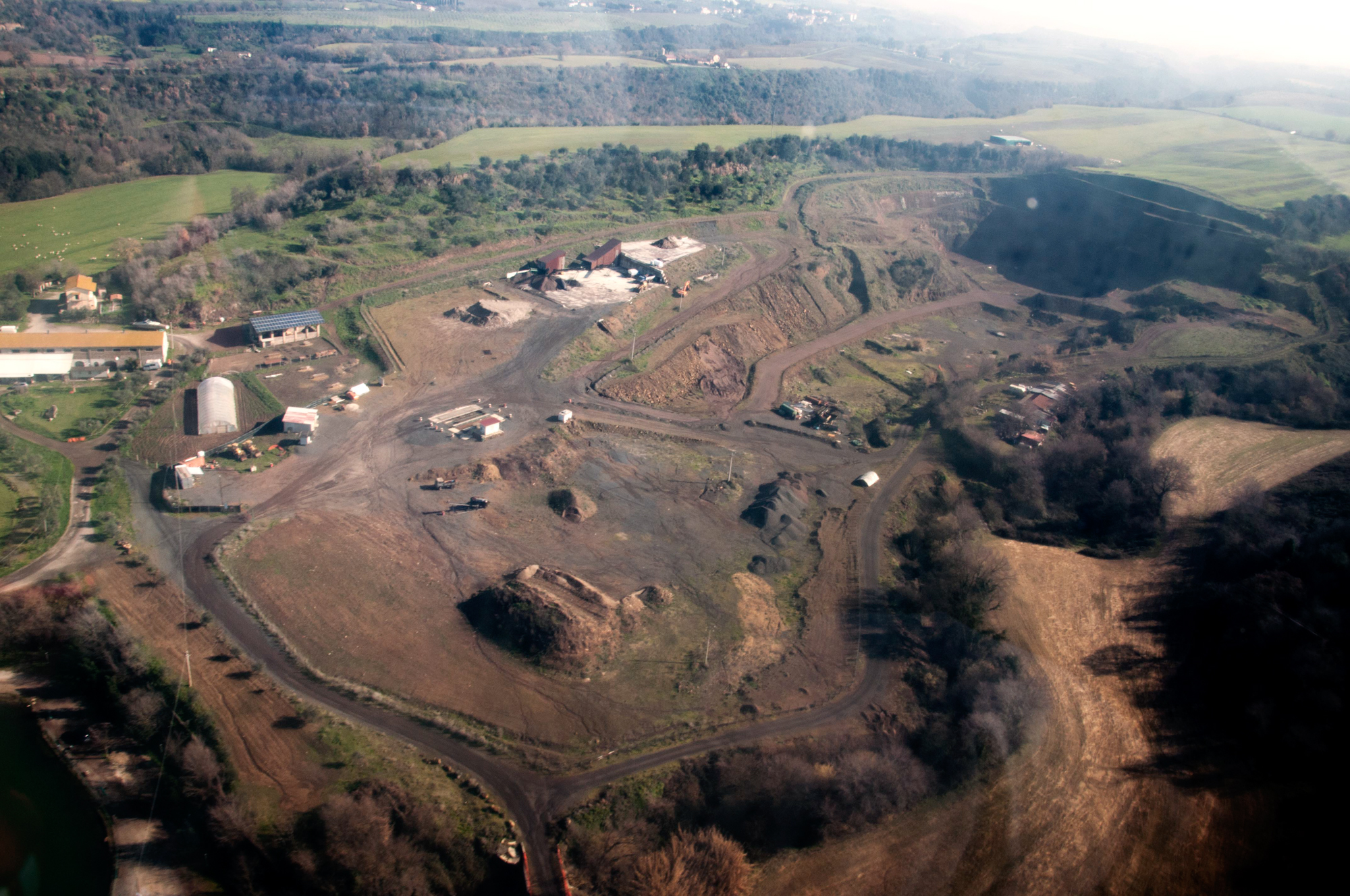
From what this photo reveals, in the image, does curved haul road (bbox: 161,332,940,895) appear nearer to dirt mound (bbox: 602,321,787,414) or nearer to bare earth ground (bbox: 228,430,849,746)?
bare earth ground (bbox: 228,430,849,746)

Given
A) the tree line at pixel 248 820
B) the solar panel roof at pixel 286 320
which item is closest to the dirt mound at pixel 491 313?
the solar panel roof at pixel 286 320

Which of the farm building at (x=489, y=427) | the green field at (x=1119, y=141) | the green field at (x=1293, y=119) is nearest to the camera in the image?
the farm building at (x=489, y=427)

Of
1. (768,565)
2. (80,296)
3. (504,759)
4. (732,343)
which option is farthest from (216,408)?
(732,343)

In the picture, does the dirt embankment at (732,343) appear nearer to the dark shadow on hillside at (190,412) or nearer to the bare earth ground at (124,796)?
the dark shadow on hillside at (190,412)

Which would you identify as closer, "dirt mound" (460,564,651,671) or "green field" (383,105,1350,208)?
"dirt mound" (460,564,651,671)

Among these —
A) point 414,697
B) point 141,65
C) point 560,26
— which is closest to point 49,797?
point 414,697

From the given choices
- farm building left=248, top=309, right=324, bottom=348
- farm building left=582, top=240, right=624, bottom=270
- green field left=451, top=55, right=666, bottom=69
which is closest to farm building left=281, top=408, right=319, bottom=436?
farm building left=248, top=309, right=324, bottom=348
